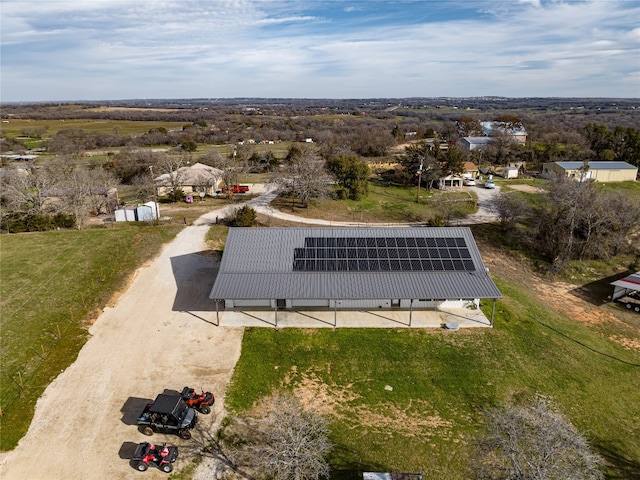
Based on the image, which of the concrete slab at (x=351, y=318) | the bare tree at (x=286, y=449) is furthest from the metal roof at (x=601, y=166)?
the bare tree at (x=286, y=449)

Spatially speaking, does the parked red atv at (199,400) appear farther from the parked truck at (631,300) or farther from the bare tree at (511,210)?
the bare tree at (511,210)

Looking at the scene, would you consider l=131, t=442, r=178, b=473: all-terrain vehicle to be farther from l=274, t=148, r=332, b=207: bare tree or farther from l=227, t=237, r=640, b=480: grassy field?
l=274, t=148, r=332, b=207: bare tree

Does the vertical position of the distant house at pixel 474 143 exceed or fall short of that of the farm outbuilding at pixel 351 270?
it exceeds it

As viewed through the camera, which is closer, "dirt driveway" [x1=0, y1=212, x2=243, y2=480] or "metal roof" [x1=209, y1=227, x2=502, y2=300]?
"dirt driveway" [x1=0, y1=212, x2=243, y2=480]

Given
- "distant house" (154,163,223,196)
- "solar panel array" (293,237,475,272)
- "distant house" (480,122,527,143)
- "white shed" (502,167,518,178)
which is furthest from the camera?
"distant house" (480,122,527,143)

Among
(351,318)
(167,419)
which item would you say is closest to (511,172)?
(351,318)

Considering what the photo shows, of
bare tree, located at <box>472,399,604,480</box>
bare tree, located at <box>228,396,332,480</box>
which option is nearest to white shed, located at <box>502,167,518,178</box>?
bare tree, located at <box>472,399,604,480</box>

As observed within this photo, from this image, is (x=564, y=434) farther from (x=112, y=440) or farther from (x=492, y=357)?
(x=112, y=440)

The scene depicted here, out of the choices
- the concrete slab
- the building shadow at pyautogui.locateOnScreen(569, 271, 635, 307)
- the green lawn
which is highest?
the concrete slab
